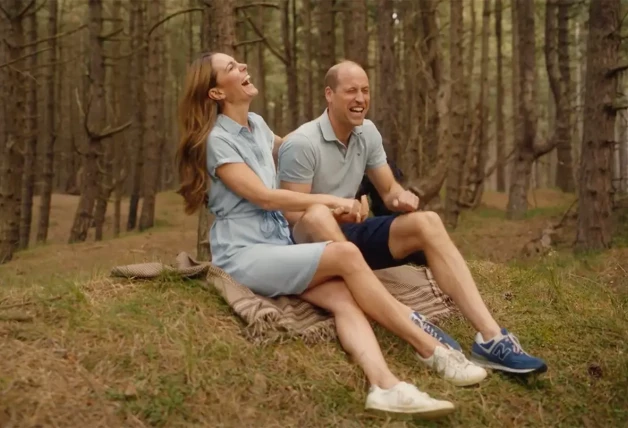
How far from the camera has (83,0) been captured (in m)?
24.5

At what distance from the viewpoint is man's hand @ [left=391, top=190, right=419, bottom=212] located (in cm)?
441

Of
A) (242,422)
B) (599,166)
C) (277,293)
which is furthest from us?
(599,166)

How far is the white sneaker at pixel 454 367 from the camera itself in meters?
3.98

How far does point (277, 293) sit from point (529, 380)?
1.41 m

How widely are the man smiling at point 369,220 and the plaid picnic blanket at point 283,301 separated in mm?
173

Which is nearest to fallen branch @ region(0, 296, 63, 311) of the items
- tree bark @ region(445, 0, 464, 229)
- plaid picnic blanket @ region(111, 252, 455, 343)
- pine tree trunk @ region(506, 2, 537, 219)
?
plaid picnic blanket @ region(111, 252, 455, 343)

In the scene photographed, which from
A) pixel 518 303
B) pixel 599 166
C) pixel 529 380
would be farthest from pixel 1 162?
pixel 529 380

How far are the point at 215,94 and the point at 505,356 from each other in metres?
2.13

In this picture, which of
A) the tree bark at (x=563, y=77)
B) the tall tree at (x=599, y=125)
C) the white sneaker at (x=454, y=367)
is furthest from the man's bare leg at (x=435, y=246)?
the tree bark at (x=563, y=77)

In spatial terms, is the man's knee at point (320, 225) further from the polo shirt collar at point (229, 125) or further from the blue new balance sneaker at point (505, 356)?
the blue new balance sneaker at point (505, 356)

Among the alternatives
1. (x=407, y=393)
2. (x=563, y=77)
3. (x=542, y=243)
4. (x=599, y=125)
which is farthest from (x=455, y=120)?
(x=407, y=393)

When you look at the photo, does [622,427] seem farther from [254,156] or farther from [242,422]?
[254,156]

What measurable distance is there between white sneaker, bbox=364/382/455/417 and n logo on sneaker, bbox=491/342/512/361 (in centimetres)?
63

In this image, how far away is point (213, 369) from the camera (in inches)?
151
